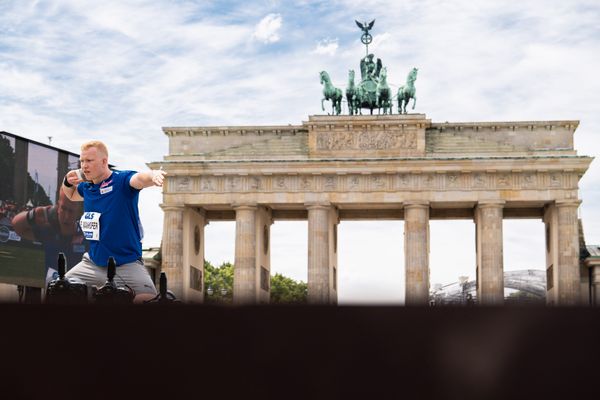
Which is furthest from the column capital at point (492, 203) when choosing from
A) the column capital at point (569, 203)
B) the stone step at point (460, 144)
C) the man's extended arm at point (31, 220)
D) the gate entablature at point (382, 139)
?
the man's extended arm at point (31, 220)

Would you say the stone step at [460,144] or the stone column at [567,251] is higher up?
the stone step at [460,144]

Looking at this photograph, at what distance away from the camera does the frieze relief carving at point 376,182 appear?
215 ft

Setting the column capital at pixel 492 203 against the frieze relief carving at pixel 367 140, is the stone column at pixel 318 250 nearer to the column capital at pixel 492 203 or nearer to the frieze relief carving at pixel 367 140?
the frieze relief carving at pixel 367 140

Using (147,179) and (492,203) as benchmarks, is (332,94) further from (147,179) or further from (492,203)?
(147,179)

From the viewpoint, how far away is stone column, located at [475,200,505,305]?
64.5m

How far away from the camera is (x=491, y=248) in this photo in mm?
64750

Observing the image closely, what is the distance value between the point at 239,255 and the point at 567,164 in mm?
22649

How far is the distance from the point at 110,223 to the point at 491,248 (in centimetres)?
5631

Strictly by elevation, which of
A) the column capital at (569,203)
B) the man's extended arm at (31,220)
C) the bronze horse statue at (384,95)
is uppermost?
the bronze horse statue at (384,95)

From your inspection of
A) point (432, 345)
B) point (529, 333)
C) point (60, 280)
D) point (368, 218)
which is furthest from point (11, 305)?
point (368, 218)

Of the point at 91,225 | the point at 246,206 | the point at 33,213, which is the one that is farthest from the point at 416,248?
the point at 91,225

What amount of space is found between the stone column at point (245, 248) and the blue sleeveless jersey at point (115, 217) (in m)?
55.1

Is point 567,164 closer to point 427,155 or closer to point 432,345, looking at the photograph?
point 427,155

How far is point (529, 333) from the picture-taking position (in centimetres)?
244
